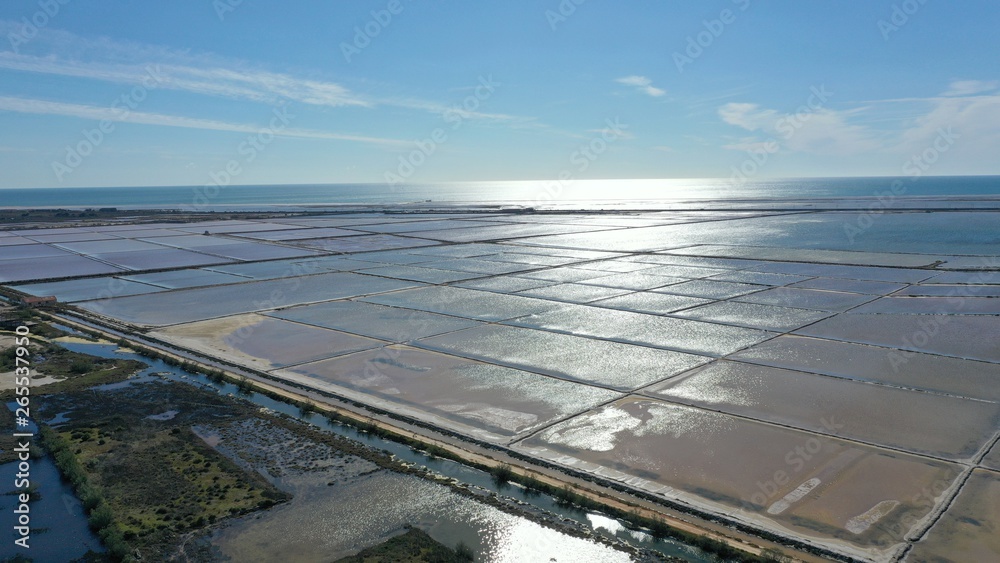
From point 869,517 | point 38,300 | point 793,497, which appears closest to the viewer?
point 869,517

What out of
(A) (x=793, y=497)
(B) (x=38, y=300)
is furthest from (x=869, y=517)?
(B) (x=38, y=300)

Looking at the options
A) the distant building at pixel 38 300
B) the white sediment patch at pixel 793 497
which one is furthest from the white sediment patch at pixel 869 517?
the distant building at pixel 38 300

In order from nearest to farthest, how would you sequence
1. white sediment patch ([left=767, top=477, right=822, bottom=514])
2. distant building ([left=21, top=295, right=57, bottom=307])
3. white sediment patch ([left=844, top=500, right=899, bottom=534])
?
white sediment patch ([left=844, top=500, right=899, bottom=534]) → white sediment patch ([left=767, top=477, right=822, bottom=514]) → distant building ([left=21, top=295, right=57, bottom=307])

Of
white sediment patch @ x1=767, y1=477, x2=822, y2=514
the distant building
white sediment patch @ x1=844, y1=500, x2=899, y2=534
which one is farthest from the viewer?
the distant building

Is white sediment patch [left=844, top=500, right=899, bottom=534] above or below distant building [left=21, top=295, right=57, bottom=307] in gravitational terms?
above

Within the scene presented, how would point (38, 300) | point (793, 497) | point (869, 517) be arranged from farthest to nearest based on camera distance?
point (38, 300), point (793, 497), point (869, 517)

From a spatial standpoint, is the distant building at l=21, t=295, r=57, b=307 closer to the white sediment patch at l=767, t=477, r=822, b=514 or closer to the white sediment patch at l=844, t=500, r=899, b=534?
the white sediment patch at l=767, t=477, r=822, b=514

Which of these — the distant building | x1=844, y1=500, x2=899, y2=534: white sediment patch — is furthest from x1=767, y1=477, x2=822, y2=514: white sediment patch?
the distant building

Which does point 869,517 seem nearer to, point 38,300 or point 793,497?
point 793,497
